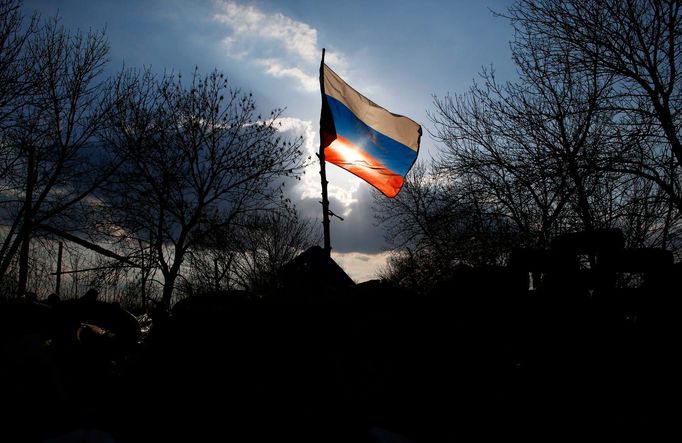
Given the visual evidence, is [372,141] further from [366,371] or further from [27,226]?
[27,226]

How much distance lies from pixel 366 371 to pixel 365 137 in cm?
768

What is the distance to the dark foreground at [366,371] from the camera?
3342 mm

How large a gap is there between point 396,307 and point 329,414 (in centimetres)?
115

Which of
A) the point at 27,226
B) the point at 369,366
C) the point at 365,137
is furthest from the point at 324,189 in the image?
the point at 27,226

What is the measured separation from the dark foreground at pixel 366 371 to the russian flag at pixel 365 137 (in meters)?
6.09

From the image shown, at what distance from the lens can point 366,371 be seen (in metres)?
3.77

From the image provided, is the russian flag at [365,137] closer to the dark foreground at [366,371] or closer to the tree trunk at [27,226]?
the dark foreground at [366,371]

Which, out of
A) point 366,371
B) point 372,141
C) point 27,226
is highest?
point 372,141

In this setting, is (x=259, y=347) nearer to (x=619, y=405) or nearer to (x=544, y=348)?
(x=544, y=348)

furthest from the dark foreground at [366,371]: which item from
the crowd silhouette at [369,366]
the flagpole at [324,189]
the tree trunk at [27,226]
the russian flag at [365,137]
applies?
the tree trunk at [27,226]

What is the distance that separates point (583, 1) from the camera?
36.7 feet

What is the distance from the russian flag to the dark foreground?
6.09 metres

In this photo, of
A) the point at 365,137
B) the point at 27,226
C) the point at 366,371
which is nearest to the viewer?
the point at 366,371

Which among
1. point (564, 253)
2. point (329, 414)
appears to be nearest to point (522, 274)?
point (564, 253)
